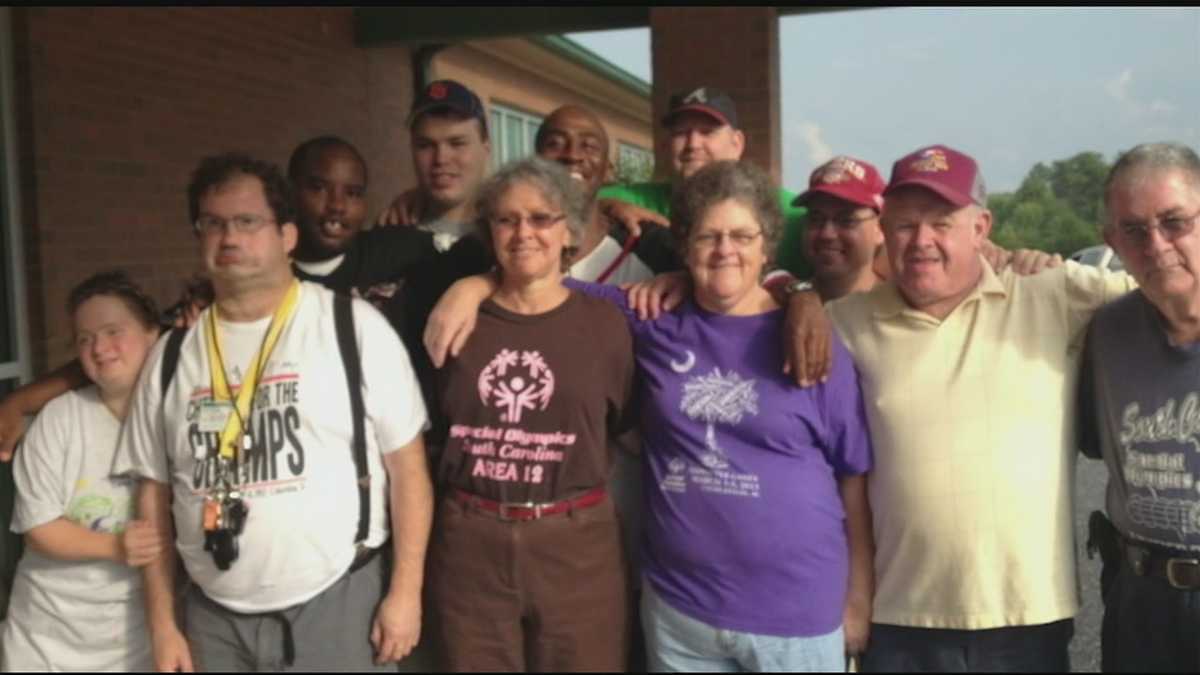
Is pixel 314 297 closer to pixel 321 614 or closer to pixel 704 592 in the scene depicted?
pixel 321 614

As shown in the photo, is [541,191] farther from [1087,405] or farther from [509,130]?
[509,130]

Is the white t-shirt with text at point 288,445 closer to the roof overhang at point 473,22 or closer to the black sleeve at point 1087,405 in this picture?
the black sleeve at point 1087,405

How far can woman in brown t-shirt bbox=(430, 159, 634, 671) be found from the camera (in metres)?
2.44

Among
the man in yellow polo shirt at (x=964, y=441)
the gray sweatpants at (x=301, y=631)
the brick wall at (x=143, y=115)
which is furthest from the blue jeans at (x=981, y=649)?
the brick wall at (x=143, y=115)

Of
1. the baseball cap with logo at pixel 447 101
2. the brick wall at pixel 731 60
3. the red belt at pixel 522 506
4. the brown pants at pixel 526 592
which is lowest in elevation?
the brown pants at pixel 526 592

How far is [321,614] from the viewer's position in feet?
7.95

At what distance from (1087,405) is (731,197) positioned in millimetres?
1074

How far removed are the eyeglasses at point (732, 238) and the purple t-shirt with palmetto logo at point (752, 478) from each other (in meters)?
0.19

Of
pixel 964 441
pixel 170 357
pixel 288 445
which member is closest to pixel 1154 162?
pixel 964 441

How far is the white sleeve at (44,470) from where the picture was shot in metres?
2.62

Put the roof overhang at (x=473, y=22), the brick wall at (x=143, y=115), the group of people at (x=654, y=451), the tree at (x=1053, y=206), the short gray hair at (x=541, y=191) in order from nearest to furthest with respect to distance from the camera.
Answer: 1. the group of people at (x=654, y=451)
2. the short gray hair at (x=541, y=191)
3. the brick wall at (x=143, y=115)
4. the tree at (x=1053, y=206)
5. the roof overhang at (x=473, y=22)

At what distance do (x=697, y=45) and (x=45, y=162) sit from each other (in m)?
4.17

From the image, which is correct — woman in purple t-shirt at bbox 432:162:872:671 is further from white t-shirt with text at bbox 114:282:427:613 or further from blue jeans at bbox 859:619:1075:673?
white t-shirt with text at bbox 114:282:427:613

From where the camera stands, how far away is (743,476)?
2.37m
